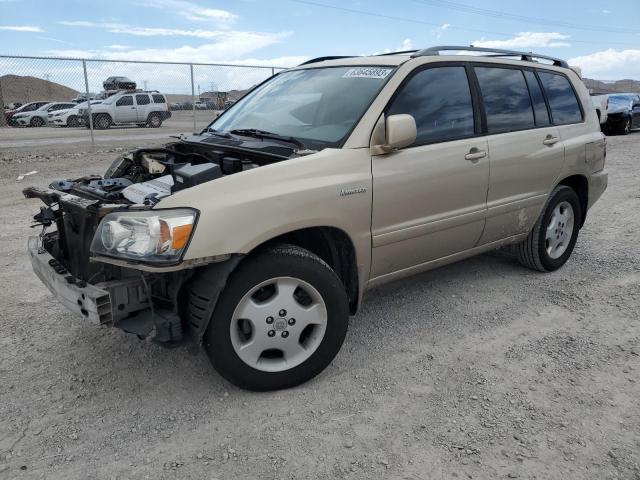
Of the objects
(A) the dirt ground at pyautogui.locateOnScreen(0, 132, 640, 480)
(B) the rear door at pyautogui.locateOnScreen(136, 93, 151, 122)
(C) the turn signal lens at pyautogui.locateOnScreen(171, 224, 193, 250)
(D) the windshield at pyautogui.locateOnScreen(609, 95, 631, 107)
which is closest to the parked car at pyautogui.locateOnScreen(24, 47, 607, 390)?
(C) the turn signal lens at pyautogui.locateOnScreen(171, 224, 193, 250)

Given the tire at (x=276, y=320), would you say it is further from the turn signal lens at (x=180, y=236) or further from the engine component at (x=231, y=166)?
the engine component at (x=231, y=166)

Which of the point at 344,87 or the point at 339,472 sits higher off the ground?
the point at 344,87

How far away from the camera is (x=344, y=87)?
3.57m

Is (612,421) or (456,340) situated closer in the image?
(612,421)

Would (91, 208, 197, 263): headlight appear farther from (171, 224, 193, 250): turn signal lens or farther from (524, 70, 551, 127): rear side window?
(524, 70, 551, 127): rear side window

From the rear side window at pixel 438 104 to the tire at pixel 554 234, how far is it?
1334mm

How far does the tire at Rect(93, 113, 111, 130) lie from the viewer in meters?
20.7

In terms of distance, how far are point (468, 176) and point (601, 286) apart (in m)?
1.76

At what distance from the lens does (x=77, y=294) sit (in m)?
2.67

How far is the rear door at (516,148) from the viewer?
3959 mm

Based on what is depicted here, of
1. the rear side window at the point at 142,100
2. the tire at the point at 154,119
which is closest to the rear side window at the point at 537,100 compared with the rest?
the rear side window at the point at 142,100

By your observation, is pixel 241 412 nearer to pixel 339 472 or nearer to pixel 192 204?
pixel 339 472

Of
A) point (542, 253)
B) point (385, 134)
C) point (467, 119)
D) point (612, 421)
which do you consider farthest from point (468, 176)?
point (612, 421)

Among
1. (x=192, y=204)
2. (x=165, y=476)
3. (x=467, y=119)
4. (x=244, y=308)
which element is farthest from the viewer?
(x=467, y=119)
